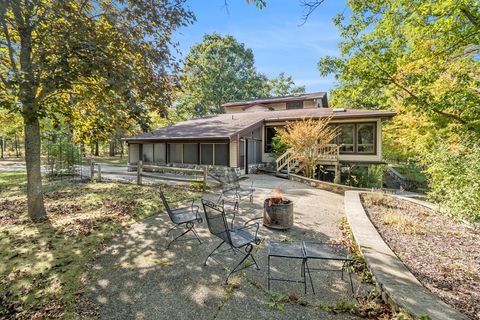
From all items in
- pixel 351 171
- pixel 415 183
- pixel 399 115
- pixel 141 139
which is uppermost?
pixel 399 115

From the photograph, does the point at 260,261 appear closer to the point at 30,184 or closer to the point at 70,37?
the point at 70,37

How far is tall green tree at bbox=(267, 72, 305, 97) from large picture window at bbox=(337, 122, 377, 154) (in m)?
24.7

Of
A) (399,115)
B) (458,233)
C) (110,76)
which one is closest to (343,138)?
(399,115)

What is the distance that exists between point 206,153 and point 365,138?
34.3 ft

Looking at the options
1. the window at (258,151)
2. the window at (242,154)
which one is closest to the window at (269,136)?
the window at (258,151)

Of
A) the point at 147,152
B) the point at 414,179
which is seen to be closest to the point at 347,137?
the point at 414,179

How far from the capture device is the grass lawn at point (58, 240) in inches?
115

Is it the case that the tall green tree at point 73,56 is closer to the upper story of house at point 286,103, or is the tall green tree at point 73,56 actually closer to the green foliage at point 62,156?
the green foliage at point 62,156

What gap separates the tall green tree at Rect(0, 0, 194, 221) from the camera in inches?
174

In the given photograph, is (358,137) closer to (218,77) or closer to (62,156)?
(62,156)

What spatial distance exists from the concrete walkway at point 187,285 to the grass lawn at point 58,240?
1.18ft

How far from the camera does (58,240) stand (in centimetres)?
472

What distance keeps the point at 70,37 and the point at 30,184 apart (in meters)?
3.80

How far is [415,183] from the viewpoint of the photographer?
18203mm
